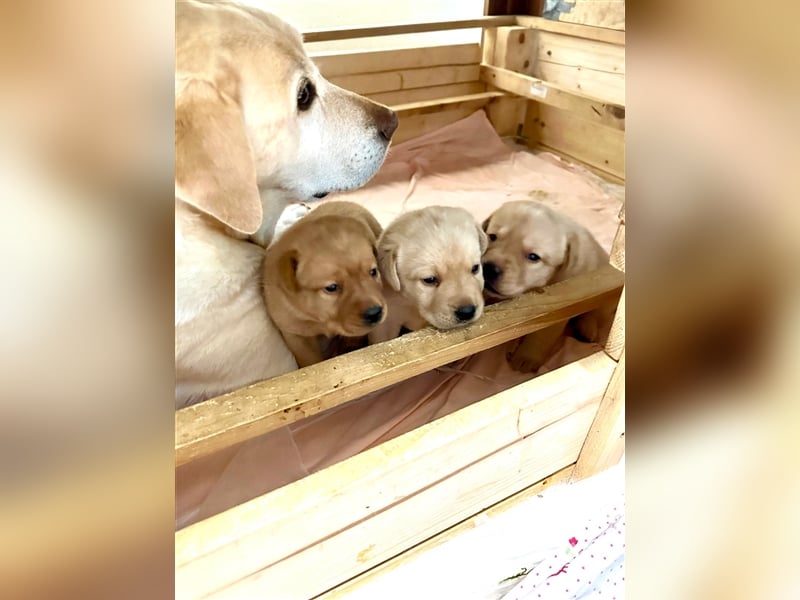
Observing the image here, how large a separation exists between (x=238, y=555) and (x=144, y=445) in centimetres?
56

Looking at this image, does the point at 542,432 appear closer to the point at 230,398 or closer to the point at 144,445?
the point at 230,398

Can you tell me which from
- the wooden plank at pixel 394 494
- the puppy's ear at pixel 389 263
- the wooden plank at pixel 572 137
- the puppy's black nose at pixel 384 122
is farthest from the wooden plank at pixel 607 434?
the wooden plank at pixel 572 137

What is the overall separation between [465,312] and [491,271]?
29 cm

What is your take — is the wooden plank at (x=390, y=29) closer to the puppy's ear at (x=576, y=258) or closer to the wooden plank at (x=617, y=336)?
the puppy's ear at (x=576, y=258)

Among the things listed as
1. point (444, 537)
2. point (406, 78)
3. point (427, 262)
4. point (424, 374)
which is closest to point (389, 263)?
point (427, 262)

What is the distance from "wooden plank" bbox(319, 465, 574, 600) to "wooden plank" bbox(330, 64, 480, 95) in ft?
3.40

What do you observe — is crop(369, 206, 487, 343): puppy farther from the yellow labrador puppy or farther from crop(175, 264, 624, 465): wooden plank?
the yellow labrador puppy

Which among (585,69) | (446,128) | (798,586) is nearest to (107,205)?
(798,586)

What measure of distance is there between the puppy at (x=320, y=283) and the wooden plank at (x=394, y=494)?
0.90 feet

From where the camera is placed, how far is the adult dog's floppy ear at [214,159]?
0.67m

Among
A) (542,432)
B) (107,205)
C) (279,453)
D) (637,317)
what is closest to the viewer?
(107,205)

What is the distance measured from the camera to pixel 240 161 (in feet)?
2.60

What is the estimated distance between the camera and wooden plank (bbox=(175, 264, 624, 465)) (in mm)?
833

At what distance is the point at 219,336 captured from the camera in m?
1.00
